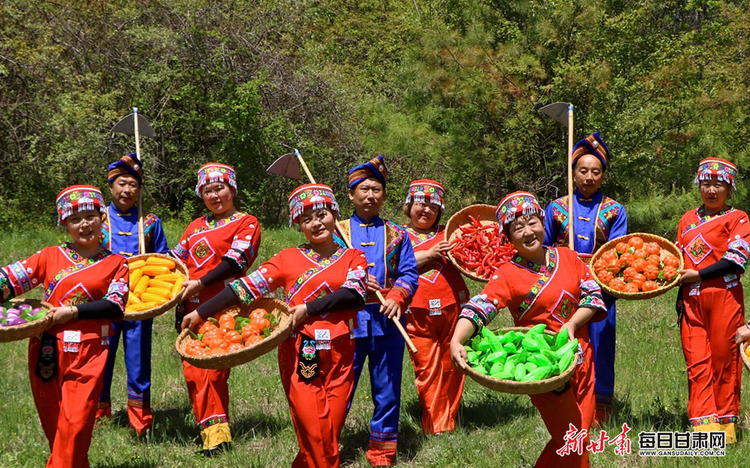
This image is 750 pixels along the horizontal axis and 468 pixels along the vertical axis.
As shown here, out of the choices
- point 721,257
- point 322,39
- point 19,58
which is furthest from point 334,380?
point 322,39

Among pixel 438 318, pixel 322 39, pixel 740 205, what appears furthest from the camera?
pixel 322 39

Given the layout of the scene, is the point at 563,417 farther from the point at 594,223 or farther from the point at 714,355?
the point at 594,223

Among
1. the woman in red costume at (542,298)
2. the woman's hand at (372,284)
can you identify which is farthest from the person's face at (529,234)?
the woman's hand at (372,284)

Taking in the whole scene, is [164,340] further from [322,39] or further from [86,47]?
[322,39]

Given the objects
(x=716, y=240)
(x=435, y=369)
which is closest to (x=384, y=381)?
(x=435, y=369)

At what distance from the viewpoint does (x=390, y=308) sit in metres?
5.56

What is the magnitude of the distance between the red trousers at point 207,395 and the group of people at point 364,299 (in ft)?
0.04

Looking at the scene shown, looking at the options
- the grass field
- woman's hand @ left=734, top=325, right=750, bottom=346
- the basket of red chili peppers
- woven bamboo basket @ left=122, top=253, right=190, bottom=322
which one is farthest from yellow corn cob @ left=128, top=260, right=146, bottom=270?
woman's hand @ left=734, top=325, right=750, bottom=346

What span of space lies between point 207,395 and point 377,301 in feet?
5.45

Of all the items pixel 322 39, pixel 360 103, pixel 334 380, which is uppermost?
pixel 322 39

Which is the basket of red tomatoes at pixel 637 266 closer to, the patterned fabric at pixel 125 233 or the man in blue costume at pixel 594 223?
the man in blue costume at pixel 594 223

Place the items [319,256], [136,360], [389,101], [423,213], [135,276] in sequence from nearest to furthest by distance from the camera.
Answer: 1. [319,256]
2. [135,276]
3. [423,213]
4. [136,360]
5. [389,101]

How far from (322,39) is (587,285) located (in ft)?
66.5

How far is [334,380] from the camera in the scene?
203 inches
